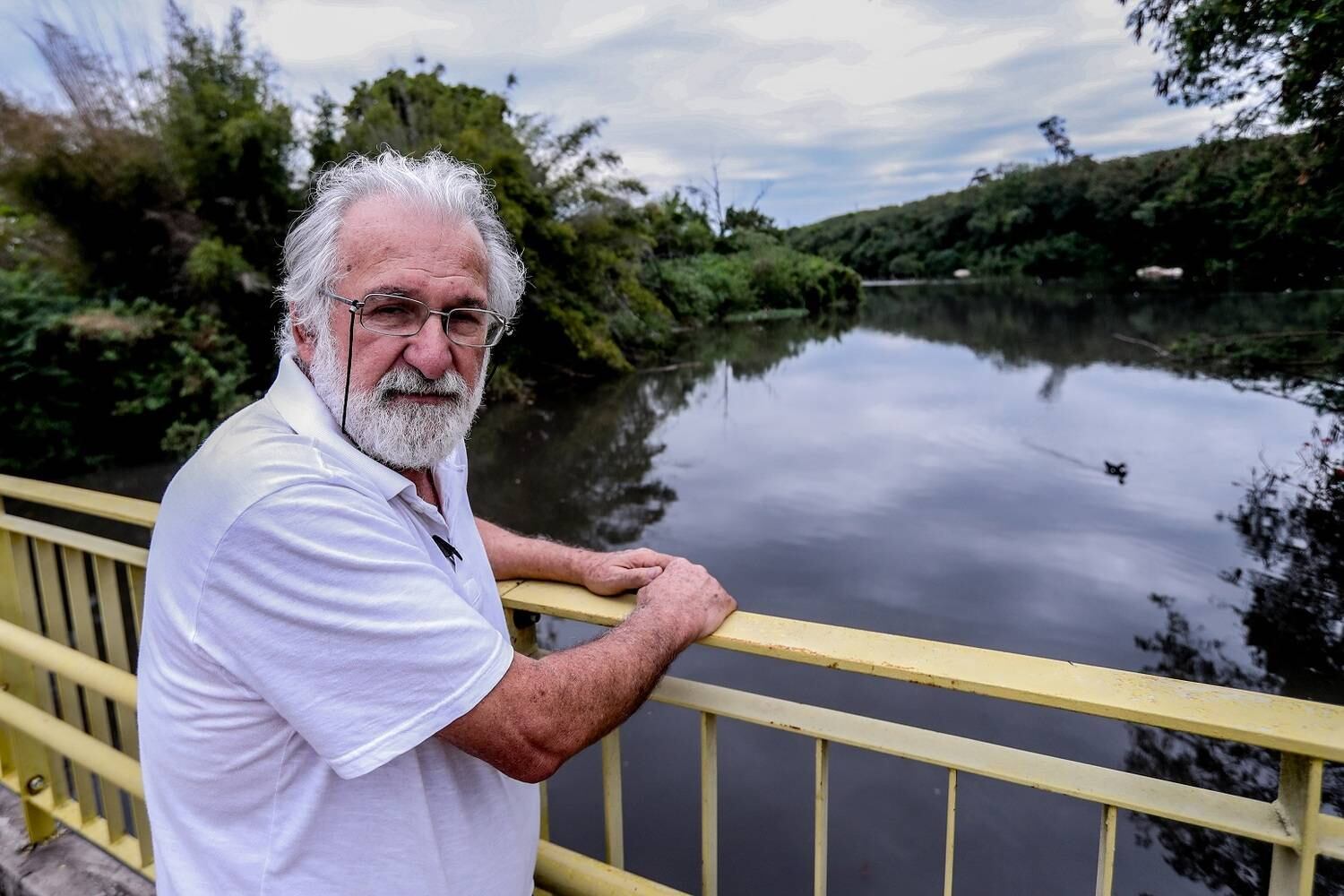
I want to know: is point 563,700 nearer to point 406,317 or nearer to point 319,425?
point 319,425

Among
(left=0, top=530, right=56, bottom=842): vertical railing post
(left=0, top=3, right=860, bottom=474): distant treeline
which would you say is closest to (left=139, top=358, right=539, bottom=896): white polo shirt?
(left=0, top=530, right=56, bottom=842): vertical railing post

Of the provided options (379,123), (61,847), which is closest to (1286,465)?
(61,847)

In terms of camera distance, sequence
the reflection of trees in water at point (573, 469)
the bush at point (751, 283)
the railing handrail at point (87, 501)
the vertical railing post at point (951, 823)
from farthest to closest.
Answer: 1. the bush at point (751, 283)
2. the reflection of trees in water at point (573, 469)
3. the railing handrail at point (87, 501)
4. the vertical railing post at point (951, 823)

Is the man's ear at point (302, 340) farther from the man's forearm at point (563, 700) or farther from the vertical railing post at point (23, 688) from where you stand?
the vertical railing post at point (23, 688)

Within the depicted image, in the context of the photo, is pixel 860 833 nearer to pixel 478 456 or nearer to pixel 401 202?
pixel 401 202

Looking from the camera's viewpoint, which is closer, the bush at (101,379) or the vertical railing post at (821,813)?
the vertical railing post at (821,813)

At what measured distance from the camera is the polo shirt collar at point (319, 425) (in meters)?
0.89

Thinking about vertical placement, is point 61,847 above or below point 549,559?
below

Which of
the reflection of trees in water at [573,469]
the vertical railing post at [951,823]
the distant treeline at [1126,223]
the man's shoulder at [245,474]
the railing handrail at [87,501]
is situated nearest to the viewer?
the man's shoulder at [245,474]

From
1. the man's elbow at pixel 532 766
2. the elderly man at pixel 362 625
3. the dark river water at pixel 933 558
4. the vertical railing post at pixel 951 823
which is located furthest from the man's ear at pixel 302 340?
the dark river water at pixel 933 558

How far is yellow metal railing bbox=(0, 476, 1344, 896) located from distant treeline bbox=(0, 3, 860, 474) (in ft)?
14.6

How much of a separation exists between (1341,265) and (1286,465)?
4.03 m

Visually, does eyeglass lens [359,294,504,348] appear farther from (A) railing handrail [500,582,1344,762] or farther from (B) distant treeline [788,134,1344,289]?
(B) distant treeline [788,134,1344,289]

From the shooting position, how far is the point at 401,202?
1010 millimetres
